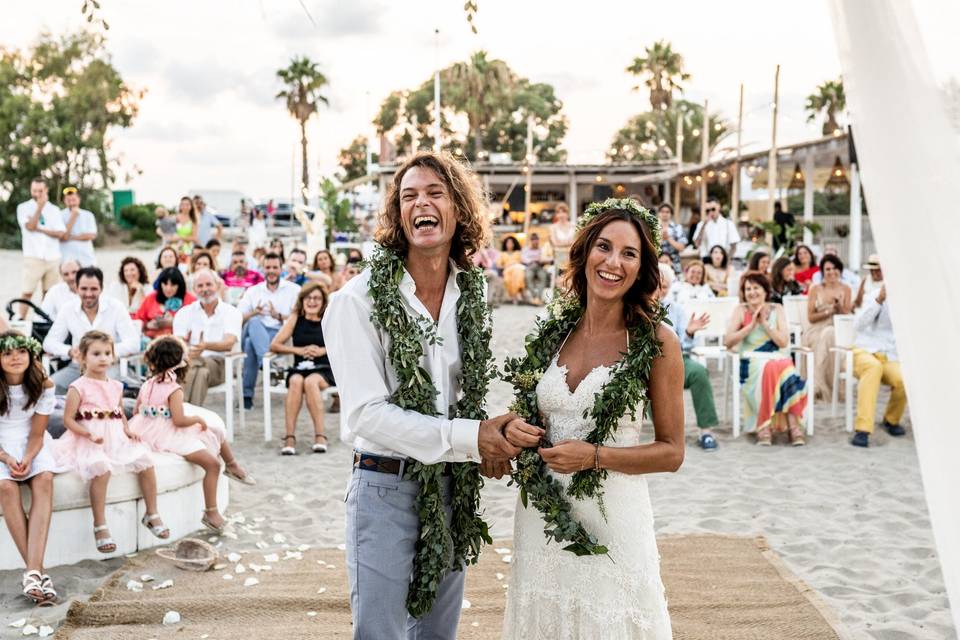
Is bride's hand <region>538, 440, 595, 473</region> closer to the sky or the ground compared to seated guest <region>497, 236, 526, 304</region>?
closer to the ground

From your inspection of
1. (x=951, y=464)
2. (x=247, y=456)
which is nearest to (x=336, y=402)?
(x=247, y=456)

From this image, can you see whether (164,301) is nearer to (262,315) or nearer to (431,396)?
(262,315)

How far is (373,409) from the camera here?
2.53 m

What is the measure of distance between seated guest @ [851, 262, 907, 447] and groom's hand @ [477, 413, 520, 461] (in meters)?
6.28

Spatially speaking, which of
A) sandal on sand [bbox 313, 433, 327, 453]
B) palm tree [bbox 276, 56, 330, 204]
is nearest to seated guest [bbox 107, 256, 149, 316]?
sandal on sand [bbox 313, 433, 327, 453]

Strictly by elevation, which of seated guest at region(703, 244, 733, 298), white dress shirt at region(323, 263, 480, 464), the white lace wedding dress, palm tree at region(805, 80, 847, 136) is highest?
palm tree at region(805, 80, 847, 136)

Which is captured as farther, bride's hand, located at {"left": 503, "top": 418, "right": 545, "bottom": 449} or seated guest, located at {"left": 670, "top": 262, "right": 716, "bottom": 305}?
seated guest, located at {"left": 670, "top": 262, "right": 716, "bottom": 305}

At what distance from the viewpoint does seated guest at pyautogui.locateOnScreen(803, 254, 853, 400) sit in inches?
368

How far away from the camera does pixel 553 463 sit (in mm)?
2658

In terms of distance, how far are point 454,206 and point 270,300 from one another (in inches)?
297

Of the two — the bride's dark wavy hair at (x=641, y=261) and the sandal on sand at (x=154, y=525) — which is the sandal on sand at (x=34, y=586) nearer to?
the sandal on sand at (x=154, y=525)

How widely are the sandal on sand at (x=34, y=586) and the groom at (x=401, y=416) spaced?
264 centimetres

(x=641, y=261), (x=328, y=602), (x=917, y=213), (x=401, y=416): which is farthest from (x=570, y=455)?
(x=328, y=602)

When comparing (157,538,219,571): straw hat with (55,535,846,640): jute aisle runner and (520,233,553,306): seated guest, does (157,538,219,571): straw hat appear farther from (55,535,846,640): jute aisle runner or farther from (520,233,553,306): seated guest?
(520,233,553,306): seated guest
